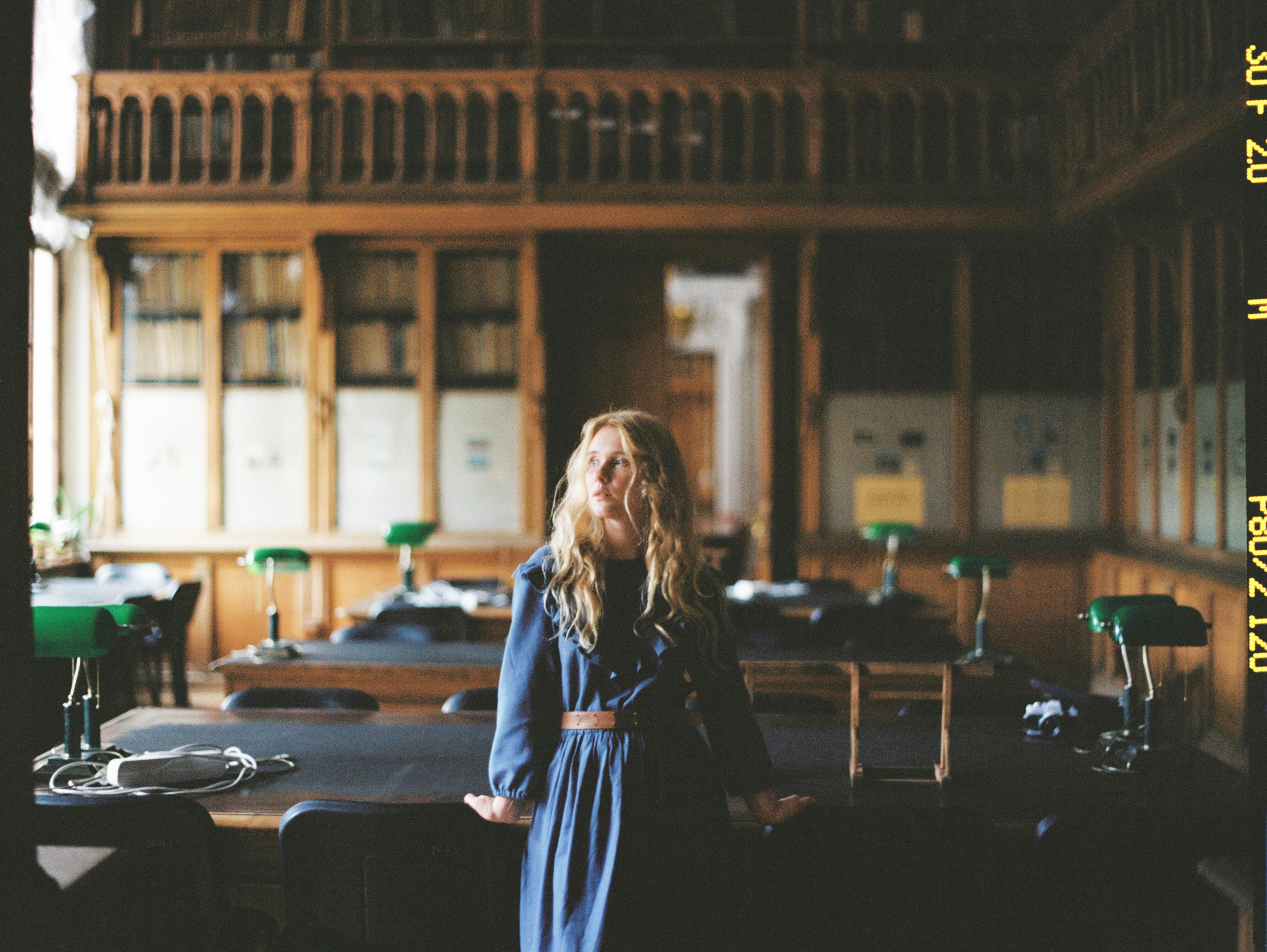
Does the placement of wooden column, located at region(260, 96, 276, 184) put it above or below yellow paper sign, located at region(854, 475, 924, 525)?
above

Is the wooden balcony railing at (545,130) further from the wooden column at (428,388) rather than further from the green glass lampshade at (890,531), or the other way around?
the green glass lampshade at (890,531)

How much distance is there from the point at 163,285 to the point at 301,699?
487 cm

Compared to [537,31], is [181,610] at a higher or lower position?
lower

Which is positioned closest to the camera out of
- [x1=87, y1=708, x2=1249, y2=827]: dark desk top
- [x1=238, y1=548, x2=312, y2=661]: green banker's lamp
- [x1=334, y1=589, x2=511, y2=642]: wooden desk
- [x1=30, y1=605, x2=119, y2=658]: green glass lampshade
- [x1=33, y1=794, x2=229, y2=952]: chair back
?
[x1=33, y1=794, x2=229, y2=952]: chair back

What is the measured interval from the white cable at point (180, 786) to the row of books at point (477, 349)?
4.69 m

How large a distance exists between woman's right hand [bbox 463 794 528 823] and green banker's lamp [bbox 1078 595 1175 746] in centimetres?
147

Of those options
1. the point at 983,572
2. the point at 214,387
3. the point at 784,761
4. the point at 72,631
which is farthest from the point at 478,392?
the point at 72,631

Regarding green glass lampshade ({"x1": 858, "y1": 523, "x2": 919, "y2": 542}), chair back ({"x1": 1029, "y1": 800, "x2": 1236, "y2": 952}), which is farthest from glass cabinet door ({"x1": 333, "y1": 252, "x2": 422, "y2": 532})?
chair back ({"x1": 1029, "y1": 800, "x2": 1236, "y2": 952})

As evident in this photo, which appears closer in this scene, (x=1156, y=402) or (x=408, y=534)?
(x=408, y=534)

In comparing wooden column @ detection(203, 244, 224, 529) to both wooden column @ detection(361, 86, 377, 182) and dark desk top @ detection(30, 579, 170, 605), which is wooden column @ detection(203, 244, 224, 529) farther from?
wooden column @ detection(361, 86, 377, 182)

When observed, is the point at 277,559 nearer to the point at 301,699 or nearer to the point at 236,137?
the point at 301,699

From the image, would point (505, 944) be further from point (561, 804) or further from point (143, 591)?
point (143, 591)

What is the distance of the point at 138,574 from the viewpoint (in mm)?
6270

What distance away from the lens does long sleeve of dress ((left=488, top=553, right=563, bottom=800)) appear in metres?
1.98
